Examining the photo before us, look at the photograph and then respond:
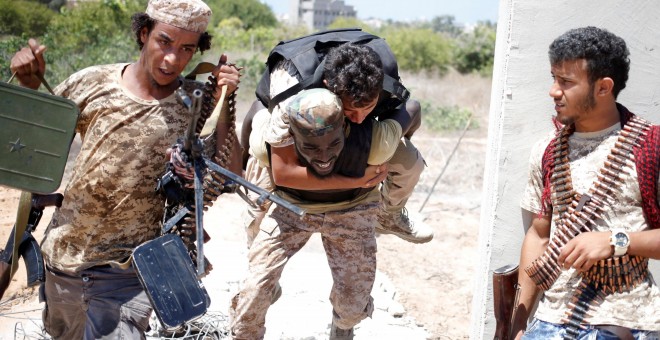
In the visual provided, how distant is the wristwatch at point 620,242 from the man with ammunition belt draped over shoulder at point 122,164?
5.83 ft

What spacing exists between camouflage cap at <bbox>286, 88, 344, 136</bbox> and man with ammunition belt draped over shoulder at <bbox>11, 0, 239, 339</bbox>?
335mm

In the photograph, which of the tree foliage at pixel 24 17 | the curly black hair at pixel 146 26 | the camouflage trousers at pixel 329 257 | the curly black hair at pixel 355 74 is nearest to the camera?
the curly black hair at pixel 355 74

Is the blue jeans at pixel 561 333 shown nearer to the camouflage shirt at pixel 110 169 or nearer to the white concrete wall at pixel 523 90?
the white concrete wall at pixel 523 90

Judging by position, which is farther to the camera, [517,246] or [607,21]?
[517,246]

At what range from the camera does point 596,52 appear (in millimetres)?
3098

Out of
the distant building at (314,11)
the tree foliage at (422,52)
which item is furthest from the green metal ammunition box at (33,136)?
the distant building at (314,11)

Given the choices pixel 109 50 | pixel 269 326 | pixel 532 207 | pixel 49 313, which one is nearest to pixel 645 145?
pixel 532 207

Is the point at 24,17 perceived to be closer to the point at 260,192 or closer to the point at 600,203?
the point at 260,192

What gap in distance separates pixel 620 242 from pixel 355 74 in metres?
1.34

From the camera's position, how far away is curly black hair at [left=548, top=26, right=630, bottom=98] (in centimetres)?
310

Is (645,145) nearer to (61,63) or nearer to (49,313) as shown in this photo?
(49,313)

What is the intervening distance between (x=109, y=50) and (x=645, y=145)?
39.0 feet

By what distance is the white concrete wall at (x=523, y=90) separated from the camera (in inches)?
167

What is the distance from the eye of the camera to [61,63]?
12391 mm
